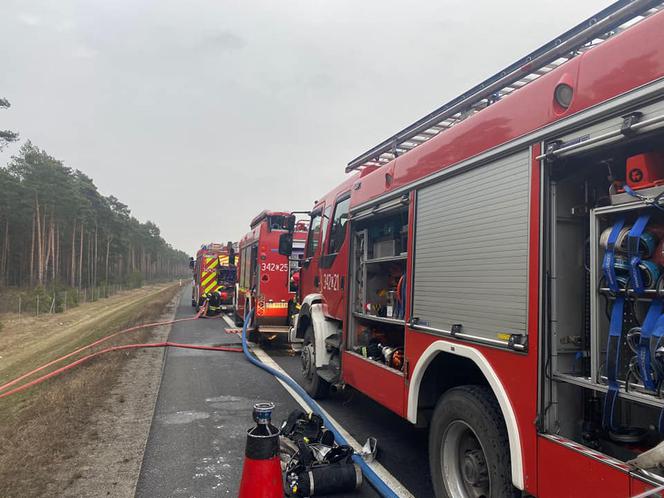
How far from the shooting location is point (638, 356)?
212 centimetres

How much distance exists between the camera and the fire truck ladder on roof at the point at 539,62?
2675 mm

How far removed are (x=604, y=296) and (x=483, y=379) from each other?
123cm

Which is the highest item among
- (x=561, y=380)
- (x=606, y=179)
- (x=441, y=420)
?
(x=606, y=179)

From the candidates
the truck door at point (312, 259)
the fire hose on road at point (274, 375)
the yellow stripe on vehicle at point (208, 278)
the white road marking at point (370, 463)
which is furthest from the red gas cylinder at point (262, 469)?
the yellow stripe on vehicle at point (208, 278)

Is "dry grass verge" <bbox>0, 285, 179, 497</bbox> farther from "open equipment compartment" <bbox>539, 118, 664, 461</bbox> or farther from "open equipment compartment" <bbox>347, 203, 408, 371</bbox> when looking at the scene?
"open equipment compartment" <bbox>539, 118, 664, 461</bbox>

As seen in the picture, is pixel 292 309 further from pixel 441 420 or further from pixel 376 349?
pixel 441 420

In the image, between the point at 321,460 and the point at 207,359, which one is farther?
the point at 207,359

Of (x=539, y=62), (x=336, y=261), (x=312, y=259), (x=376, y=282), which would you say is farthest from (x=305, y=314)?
(x=539, y=62)

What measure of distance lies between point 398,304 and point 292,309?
23.0 feet

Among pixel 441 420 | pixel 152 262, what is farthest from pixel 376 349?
pixel 152 262

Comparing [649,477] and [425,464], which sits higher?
[649,477]

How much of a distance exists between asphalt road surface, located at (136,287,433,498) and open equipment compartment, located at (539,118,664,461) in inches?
72.3

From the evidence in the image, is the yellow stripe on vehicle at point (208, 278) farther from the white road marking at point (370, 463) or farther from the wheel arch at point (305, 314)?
the wheel arch at point (305, 314)

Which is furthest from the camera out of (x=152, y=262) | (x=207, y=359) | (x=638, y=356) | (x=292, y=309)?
(x=152, y=262)
